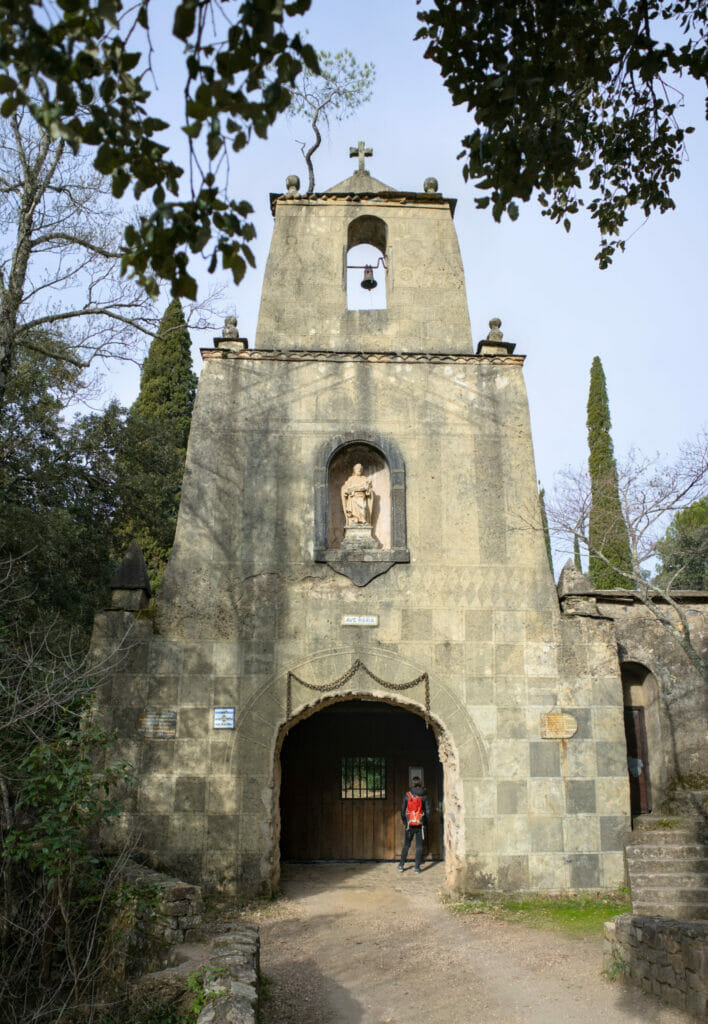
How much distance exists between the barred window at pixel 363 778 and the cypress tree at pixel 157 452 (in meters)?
6.23

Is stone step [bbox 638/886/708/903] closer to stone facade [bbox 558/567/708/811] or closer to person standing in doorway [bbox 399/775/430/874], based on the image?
stone facade [bbox 558/567/708/811]

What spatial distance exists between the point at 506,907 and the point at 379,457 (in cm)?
647

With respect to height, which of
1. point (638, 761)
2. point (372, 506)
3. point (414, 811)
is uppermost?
point (372, 506)

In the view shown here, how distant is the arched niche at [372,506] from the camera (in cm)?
1238

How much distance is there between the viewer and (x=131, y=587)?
479 inches

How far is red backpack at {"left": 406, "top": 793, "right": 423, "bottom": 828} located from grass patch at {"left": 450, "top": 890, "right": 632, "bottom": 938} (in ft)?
9.00

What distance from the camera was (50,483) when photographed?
579 inches

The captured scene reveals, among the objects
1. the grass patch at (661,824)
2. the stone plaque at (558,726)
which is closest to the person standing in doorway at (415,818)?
the stone plaque at (558,726)

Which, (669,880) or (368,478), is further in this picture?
(368,478)

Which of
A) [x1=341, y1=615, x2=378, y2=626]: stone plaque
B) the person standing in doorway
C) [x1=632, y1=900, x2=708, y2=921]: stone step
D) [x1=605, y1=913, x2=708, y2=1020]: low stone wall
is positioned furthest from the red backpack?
[x1=605, y1=913, x2=708, y2=1020]: low stone wall

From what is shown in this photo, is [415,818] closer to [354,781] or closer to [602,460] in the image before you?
[354,781]

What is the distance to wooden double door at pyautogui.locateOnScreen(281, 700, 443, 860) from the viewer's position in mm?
15805

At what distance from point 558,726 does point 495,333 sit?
241 inches

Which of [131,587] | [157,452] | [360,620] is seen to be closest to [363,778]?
[360,620]
